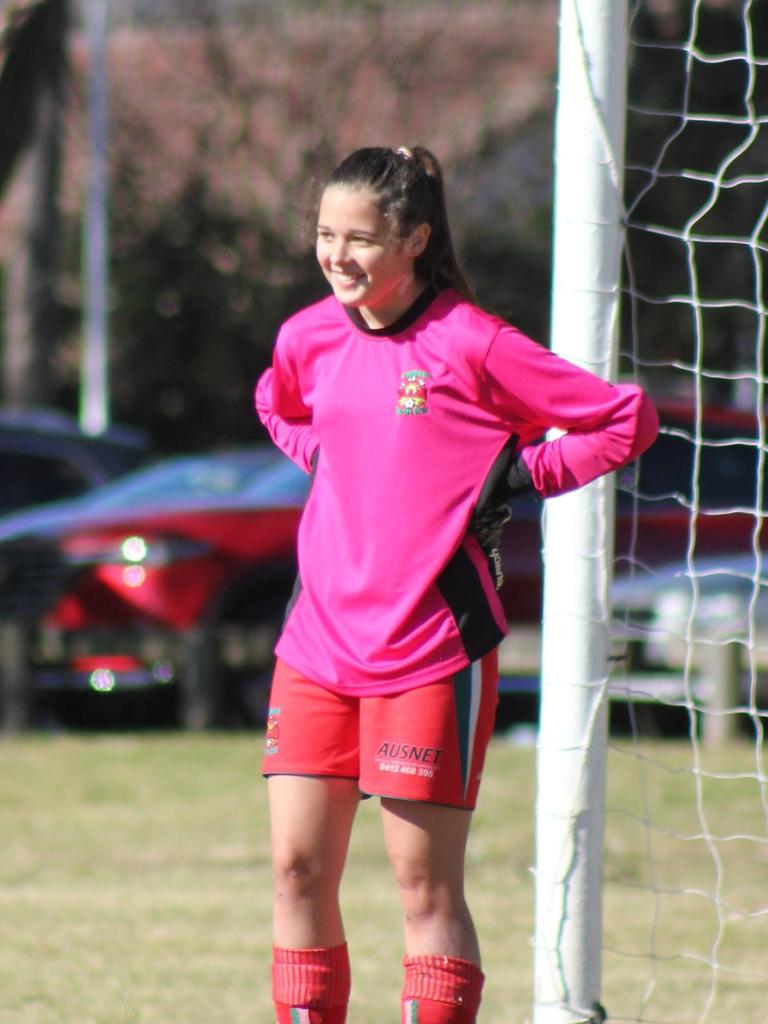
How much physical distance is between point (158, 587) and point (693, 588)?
18.3 feet

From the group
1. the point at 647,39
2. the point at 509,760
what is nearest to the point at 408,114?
the point at 647,39

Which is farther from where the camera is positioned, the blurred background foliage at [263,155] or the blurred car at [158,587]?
the blurred background foliage at [263,155]

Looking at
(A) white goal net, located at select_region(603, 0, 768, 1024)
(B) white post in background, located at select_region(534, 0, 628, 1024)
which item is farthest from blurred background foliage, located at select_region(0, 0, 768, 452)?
(B) white post in background, located at select_region(534, 0, 628, 1024)

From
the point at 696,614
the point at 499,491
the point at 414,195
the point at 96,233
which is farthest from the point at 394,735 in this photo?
the point at 96,233

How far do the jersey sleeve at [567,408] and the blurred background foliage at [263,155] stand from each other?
669 inches

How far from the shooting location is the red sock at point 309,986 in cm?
323

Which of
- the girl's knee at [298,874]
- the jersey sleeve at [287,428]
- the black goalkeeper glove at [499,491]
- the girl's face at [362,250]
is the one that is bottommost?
the girl's knee at [298,874]

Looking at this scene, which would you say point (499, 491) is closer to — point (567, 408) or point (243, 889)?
point (567, 408)

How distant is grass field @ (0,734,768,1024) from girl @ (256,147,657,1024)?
0.52 meters

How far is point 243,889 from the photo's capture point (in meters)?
5.97

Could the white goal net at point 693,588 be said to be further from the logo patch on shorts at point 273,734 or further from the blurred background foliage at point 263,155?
the logo patch on shorts at point 273,734

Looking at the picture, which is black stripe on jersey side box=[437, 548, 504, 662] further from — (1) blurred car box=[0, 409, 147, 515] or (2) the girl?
(1) blurred car box=[0, 409, 147, 515]

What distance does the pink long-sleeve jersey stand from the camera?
10.2 ft

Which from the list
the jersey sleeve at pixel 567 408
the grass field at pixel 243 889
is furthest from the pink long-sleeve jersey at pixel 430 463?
the grass field at pixel 243 889
